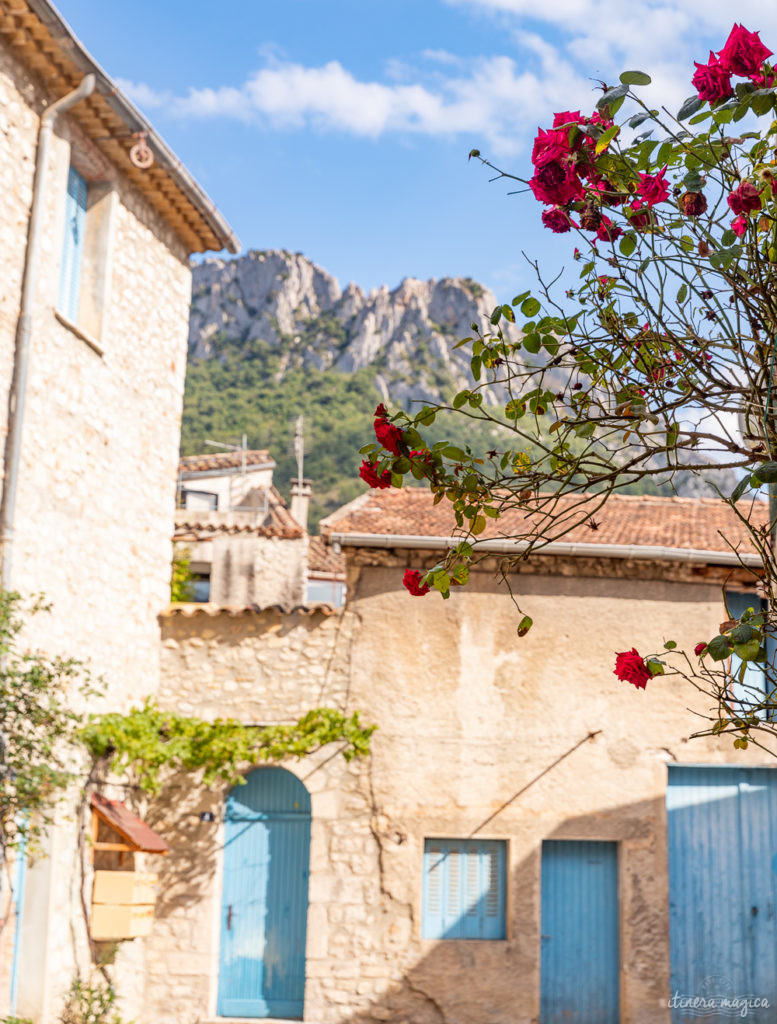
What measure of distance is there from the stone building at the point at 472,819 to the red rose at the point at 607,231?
7280 millimetres

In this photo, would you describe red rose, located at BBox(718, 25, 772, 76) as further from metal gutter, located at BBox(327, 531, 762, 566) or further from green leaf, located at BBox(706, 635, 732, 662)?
metal gutter, located at BBox(327, 531, 762, 566)

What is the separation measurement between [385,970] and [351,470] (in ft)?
106

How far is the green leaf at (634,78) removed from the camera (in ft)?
10.3

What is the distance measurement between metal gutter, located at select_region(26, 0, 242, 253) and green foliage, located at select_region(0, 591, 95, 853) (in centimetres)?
415

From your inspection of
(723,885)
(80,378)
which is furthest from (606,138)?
(723,885)

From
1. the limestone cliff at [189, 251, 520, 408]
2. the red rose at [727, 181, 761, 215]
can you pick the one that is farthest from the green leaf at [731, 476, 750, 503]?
the limestone cliff at [189, 251, 520, 408]

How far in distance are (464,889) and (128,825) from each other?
132 inches

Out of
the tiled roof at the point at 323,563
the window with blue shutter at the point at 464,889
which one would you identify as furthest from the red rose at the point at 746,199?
the tiled roof at the point at 323,563

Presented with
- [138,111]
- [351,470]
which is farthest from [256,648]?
[351,470]

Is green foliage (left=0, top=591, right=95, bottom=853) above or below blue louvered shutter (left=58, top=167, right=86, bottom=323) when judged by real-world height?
below

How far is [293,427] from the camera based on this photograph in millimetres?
46188

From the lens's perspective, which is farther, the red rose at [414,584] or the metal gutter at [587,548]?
the metal gutter at [587,548]

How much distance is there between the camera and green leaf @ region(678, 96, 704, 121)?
314 centimetres

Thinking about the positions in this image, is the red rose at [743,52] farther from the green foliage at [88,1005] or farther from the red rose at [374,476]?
the green foliage at [88,1005]
